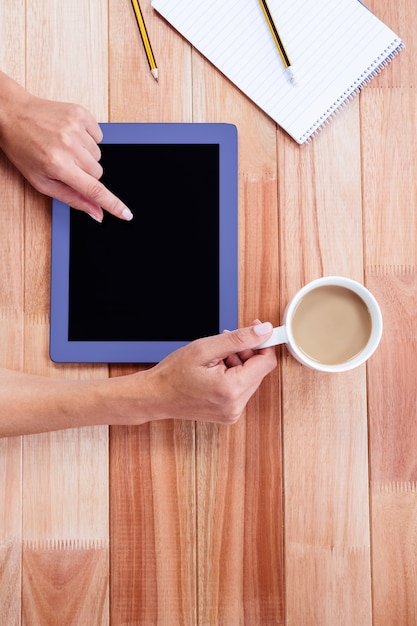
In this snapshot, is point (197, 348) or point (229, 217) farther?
point (229, 217)

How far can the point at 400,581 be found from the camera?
891 mm

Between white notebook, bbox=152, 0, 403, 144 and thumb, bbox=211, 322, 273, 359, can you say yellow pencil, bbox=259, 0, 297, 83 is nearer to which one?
white notebook, bbox=152, 0, 403, 144

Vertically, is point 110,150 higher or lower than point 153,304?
higher

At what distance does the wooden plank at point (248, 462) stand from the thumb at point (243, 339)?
131mm

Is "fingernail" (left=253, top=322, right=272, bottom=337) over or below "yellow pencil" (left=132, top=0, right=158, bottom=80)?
below

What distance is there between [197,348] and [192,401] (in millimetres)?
73

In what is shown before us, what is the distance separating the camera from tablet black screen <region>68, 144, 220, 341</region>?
0.89 metres

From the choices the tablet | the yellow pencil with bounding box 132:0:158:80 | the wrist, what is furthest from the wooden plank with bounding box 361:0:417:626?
the wrist

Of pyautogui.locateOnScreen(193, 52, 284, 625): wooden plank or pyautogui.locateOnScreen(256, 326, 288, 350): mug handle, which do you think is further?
pyautogui.locateOnScreen(193, 52, 284, 625): wooden plank

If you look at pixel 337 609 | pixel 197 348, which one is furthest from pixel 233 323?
pixel 337 609

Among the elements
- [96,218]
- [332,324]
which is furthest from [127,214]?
[332,324]

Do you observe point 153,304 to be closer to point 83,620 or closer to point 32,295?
point 32,295

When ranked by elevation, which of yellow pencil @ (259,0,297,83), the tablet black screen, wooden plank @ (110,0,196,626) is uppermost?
yellow pencil @ (259,0,297,83)

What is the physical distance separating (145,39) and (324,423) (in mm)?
637
